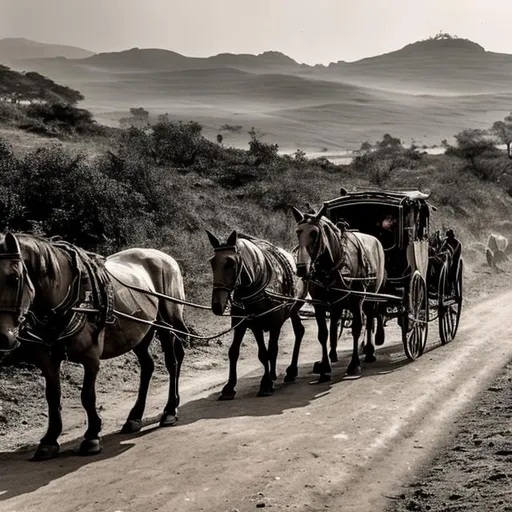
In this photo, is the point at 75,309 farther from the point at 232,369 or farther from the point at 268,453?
the point at 232,369

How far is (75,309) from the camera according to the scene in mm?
6941

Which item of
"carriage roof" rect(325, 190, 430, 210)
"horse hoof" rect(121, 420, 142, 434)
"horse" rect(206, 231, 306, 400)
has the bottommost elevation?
"horse hoof" rect(121, 420, 142, 434)

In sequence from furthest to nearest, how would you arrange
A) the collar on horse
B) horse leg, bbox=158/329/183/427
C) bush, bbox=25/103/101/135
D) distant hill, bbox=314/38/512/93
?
distant hill, bbox=314/38/512/93 < bush, bbox=25/103/101/135 < horse leg, bbox=158/329/183/427 < the collar on horse

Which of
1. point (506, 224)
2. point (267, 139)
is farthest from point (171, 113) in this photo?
point (506, 224)

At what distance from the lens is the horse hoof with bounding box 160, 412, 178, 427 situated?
324 inches

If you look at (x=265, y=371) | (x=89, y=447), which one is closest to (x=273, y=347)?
(x=265, y=371)

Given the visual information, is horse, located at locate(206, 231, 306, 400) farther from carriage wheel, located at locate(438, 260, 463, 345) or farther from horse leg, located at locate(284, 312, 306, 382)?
carriage wheel, located at locate(438, 260, 463, 345)

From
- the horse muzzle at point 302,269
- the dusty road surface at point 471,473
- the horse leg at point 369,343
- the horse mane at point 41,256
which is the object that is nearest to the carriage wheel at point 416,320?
the horse leg at point 369,343

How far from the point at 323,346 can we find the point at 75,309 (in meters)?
4.35

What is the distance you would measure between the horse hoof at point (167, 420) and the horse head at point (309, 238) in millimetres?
2419

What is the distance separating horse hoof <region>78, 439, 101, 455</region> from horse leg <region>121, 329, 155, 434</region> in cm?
84

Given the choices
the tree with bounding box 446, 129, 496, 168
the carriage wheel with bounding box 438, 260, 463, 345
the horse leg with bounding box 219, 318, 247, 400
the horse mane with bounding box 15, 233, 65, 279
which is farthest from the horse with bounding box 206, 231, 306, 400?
the tree with bounding box 446, 129, 496, 168

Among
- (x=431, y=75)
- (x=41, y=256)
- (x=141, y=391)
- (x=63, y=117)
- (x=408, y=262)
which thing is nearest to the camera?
(x=41, y=256)

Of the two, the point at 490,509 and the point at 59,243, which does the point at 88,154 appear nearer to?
the point at 59,243
